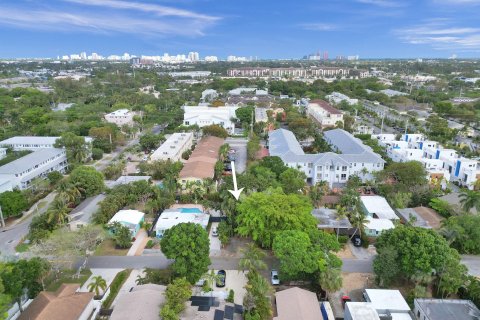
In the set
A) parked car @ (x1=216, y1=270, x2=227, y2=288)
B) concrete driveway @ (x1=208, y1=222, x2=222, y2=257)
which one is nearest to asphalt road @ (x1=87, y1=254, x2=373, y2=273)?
concrete driveway @ (x1=208, y1=222, x2=222, y2=257)

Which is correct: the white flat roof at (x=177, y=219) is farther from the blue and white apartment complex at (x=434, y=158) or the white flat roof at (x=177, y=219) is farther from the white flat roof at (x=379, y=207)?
the blue and white apartment complex at (x=434, y=158)

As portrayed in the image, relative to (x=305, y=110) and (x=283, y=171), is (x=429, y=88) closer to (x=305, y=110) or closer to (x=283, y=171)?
(x=305, y=110)

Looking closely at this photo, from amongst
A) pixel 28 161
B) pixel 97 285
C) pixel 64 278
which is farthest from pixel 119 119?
pixel 97 285

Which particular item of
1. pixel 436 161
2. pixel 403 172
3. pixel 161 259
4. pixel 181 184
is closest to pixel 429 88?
pixel 436 161

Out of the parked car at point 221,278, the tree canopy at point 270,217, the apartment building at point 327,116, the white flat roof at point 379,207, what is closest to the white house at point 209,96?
the apartment building at point 327,116

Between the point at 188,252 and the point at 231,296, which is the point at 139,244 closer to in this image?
the point at 188,252

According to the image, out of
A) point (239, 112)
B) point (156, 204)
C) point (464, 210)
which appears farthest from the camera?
point (239, 112)
